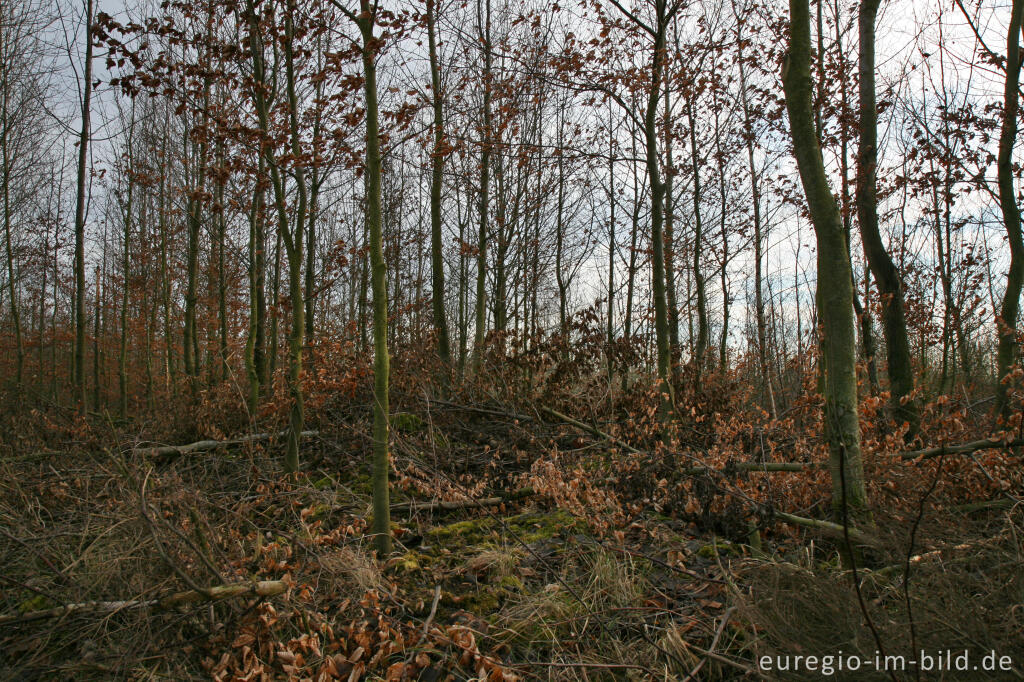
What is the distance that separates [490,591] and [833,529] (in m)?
2.22

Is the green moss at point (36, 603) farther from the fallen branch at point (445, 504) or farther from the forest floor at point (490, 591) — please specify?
the fallen branch at point (445, 504)

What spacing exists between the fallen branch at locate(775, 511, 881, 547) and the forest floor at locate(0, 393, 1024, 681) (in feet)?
0.26

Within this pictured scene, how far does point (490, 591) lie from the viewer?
11.7 feet

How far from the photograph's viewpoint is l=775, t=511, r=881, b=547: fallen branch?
309 centimetres

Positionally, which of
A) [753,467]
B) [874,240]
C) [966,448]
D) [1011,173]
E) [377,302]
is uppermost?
[1011,173]

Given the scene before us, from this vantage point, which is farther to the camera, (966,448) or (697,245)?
(697,245)

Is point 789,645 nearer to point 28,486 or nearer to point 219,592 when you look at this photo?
point 219,592

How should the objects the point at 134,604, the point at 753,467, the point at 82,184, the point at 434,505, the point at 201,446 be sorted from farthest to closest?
the point at 82,184 < the point at 201,446 < the point at 434,505 < the point at 753,467 < the point at 134,604

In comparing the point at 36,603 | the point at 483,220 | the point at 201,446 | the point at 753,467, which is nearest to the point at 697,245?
the point at 483,220

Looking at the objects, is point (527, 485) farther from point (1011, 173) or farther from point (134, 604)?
point (1011, 173)

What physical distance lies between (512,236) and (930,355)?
1089cm

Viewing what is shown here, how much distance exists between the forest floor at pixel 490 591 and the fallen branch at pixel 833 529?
81 mm

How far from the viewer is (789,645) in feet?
7.78

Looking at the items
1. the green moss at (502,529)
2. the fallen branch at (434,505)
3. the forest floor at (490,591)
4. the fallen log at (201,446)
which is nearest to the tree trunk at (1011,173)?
the forest floor at (490,591)
